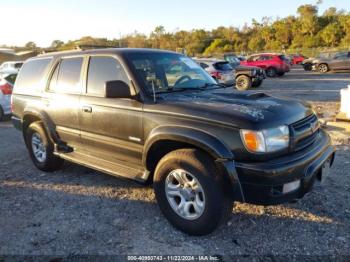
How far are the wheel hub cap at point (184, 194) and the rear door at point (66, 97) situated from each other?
1.76 meters

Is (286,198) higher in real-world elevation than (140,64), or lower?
lower

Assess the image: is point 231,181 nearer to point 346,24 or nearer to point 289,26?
point 346,24

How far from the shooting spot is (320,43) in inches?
2388

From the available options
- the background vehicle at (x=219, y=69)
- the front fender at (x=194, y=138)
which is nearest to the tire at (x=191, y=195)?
the front fender at (x=194, y=138)

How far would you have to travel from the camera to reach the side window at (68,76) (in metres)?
4.69

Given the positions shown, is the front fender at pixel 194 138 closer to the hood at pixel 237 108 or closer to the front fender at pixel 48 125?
the hood at pixel 237 108

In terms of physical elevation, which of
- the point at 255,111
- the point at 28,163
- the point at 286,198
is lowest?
the point at 28,163

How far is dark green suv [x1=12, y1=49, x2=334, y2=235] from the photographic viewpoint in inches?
122

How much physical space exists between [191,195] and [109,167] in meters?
1.25

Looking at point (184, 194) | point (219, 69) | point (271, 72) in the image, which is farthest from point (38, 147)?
point (271, 72)

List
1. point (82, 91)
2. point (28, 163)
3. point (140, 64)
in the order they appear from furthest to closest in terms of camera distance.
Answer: point (28, 163) → point (82, 91) → point (140, 64)

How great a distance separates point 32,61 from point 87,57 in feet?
5.65

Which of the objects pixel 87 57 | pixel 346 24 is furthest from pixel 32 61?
pixel 346 24

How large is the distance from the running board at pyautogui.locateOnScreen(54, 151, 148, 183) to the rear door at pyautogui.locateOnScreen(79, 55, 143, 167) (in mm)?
62
